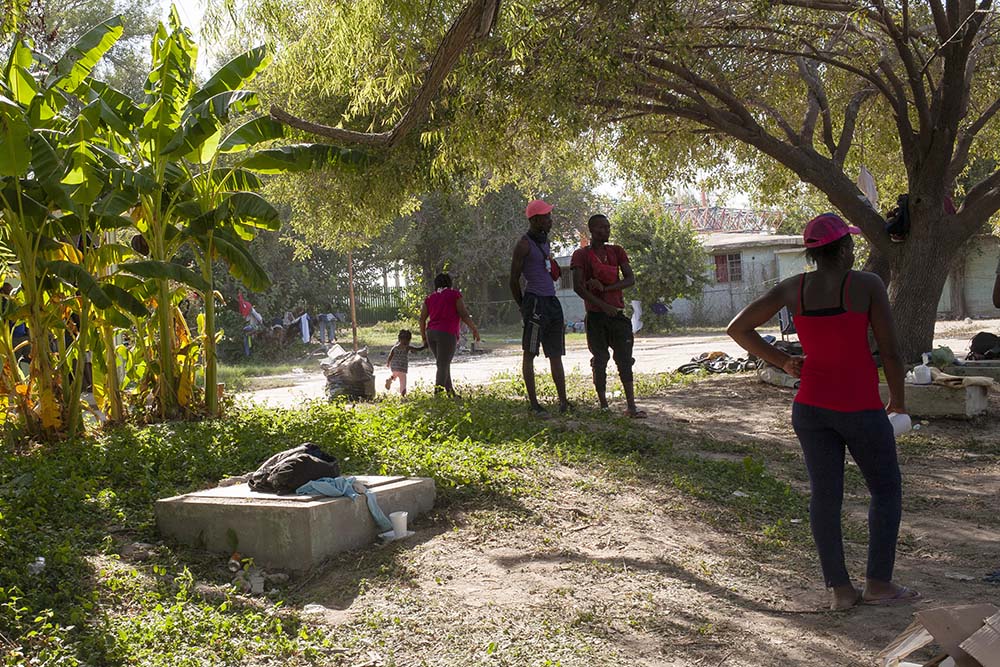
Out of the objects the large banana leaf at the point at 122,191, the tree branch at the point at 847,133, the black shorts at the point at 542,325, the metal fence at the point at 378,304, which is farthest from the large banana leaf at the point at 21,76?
the metal fence at the point at 378,304

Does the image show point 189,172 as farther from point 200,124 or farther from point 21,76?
point 21,76

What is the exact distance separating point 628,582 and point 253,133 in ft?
21.7

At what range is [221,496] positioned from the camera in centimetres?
627

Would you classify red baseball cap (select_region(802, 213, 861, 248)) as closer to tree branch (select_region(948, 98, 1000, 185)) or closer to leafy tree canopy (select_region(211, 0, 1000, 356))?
leafy tree canopy (select_region(211, 0, 1000, 356))

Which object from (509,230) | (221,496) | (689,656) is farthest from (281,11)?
(509,230)

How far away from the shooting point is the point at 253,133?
9984 mm

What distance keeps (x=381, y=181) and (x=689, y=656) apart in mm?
10676

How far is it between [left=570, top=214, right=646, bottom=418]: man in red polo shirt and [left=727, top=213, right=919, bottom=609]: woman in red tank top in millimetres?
5299

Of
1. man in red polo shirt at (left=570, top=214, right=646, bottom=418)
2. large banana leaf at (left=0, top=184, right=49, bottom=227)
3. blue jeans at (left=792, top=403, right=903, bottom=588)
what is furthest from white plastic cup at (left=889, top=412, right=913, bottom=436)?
large banana leaf at (left=0, top=184, right=49, bottom=227)

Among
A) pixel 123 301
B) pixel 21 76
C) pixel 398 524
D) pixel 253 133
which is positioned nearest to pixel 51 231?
pixel 123 301

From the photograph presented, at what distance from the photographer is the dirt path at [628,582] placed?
14.6 feet

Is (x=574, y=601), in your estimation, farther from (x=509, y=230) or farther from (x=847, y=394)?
(x=509, y=230)

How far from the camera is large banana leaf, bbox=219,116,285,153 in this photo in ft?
32.8

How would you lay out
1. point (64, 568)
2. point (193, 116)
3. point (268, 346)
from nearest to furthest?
1. point (64, 568)
2. point (193, 116)
3. point (268, 346)
